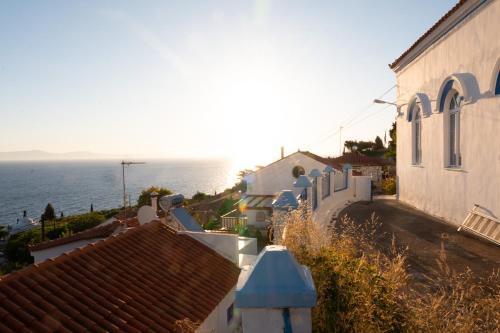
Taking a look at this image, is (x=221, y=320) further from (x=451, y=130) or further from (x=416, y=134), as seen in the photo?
(x=416, y=134)

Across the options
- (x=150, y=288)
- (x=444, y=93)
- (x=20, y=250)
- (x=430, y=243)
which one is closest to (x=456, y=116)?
(x=444, y=93)

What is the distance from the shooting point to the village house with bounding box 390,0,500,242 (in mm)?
8109

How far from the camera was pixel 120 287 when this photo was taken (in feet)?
17.9

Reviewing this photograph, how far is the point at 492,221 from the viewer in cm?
807

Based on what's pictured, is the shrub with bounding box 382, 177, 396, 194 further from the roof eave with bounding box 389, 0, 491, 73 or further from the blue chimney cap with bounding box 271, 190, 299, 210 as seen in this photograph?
the blue chimney cap with bounding box 271, 190, 299, 210

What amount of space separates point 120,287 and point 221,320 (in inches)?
76.8

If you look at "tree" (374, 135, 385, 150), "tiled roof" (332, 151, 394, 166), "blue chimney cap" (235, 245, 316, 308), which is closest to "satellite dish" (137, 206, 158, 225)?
"blue chimney cap" (235, 245, 316, 308)

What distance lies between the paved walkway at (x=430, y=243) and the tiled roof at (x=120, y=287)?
3.60 m

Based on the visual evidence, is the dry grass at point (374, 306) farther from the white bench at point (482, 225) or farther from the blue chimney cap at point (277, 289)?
the white bench at point (482, 225)

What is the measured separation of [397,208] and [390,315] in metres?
11.4

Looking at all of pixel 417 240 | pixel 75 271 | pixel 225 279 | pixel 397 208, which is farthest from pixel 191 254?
pixel 397 208

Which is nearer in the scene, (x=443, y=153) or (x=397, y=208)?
(x=443, y=153)

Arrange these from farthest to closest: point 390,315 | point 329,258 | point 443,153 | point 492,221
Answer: point 443,153
point 492,221
point 329,258
point 390,315

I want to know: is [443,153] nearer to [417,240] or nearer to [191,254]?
[417,240]
